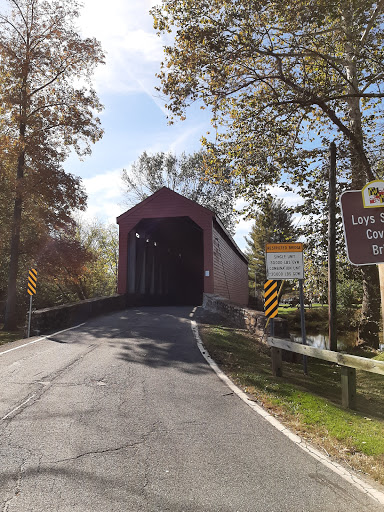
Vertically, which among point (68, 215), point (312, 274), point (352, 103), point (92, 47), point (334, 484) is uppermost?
point (92, 47)

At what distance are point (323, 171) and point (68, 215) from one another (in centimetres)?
1303

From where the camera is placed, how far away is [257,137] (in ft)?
36.3

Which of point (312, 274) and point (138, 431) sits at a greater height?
point (312, 274)

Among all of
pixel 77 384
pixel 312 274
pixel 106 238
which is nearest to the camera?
pixel 77 384

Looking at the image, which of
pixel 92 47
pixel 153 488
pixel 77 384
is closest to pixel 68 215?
pixel 92 47

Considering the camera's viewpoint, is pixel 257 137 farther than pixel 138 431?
Yes

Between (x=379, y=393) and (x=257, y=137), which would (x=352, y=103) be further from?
(x=379, y=393)

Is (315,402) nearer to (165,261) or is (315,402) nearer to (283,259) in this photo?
(283,259)

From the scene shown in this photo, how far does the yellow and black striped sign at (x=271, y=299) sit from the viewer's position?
8.57 metres

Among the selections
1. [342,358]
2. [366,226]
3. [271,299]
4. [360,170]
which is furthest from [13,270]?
[366,226]

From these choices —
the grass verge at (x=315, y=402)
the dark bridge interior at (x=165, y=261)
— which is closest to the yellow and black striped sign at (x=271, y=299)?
the grass verge at (x=315, y=402)

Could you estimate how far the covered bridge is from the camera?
19438 millimetres

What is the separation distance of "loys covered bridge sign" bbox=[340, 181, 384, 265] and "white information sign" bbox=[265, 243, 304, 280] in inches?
200

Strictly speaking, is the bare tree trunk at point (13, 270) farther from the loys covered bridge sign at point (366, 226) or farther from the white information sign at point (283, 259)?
the loys covered bridge sign at point (366, 226)
